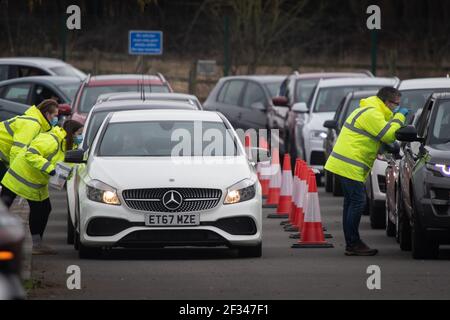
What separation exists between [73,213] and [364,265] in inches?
125

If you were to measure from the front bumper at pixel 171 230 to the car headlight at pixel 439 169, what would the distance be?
1718mm

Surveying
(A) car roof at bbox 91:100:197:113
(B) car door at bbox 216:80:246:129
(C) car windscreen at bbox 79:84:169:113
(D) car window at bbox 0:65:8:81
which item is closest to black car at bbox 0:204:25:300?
(A) car roof at bbox 91:100:197:113

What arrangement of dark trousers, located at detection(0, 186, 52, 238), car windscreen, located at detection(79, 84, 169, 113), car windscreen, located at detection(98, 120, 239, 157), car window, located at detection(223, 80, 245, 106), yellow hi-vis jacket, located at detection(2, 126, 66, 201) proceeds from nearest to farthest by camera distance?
car windscreen, located at detection(98, 120, 239, 157) → yellow hi-vis jacket, located at detection(2, 126, 66, 201) → dark trousers, located at detection(0, 186, 52, 238) → car windscreen, located at detection(79, 84, 169, 113) → car window, located at detection(223, 80, 245, 106)

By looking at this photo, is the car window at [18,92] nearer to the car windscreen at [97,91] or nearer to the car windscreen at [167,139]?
the car windscreen at [97,91]

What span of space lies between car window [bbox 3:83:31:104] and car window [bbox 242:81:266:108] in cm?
443

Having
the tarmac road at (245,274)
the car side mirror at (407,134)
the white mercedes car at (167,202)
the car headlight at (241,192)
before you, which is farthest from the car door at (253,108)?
the car headlight at (241,192)

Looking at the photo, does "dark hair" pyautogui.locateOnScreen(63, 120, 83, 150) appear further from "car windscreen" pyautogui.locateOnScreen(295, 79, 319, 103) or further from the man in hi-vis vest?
"car windscreen" pyautogui.locateOnScreen(295, 79, 319, 103)

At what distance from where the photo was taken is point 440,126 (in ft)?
53.1

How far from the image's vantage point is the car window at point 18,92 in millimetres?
30781

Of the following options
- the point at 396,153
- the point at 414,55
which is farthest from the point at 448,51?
the point at 396,153

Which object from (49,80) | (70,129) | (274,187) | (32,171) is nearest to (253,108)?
(49,80)

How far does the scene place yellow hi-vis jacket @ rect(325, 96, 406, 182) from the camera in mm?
16094

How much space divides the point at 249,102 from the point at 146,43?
27.1ft
